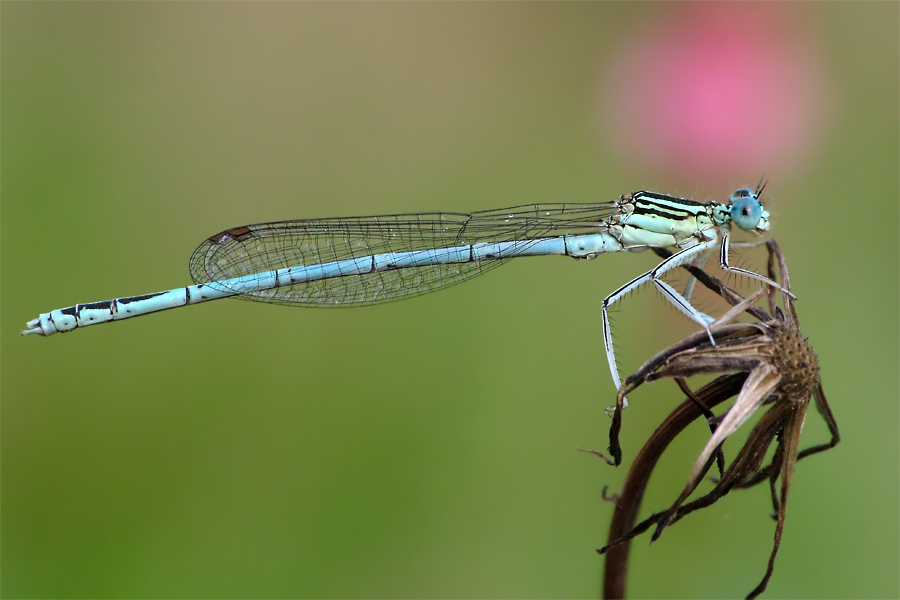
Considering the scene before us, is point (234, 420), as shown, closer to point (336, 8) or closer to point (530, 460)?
point (530, 460)

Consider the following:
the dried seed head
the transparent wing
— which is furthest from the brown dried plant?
the transparent wing

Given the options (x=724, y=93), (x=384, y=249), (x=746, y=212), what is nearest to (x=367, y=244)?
(x=384, y=249)

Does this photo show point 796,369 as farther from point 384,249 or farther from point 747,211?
point 384,249

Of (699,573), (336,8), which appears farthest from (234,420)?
(336,8)

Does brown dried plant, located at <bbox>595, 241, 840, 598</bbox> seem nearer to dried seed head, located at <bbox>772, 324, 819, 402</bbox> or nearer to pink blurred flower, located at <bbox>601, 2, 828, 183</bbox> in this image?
dried seed head, located at <bbox>772, 324, 819, 402</bbox>

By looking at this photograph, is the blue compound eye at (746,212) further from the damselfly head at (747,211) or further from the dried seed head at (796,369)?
the dried seed head at (796,369)

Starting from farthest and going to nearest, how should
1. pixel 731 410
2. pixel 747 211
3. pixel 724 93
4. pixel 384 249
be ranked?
pixel 724 93 → pixel 384 249 → pixel 747 211 → pixel 731 410

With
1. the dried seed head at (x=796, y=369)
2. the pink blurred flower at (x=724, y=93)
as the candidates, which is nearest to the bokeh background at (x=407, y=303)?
the pink blurred flower at (x=724, y=93)
